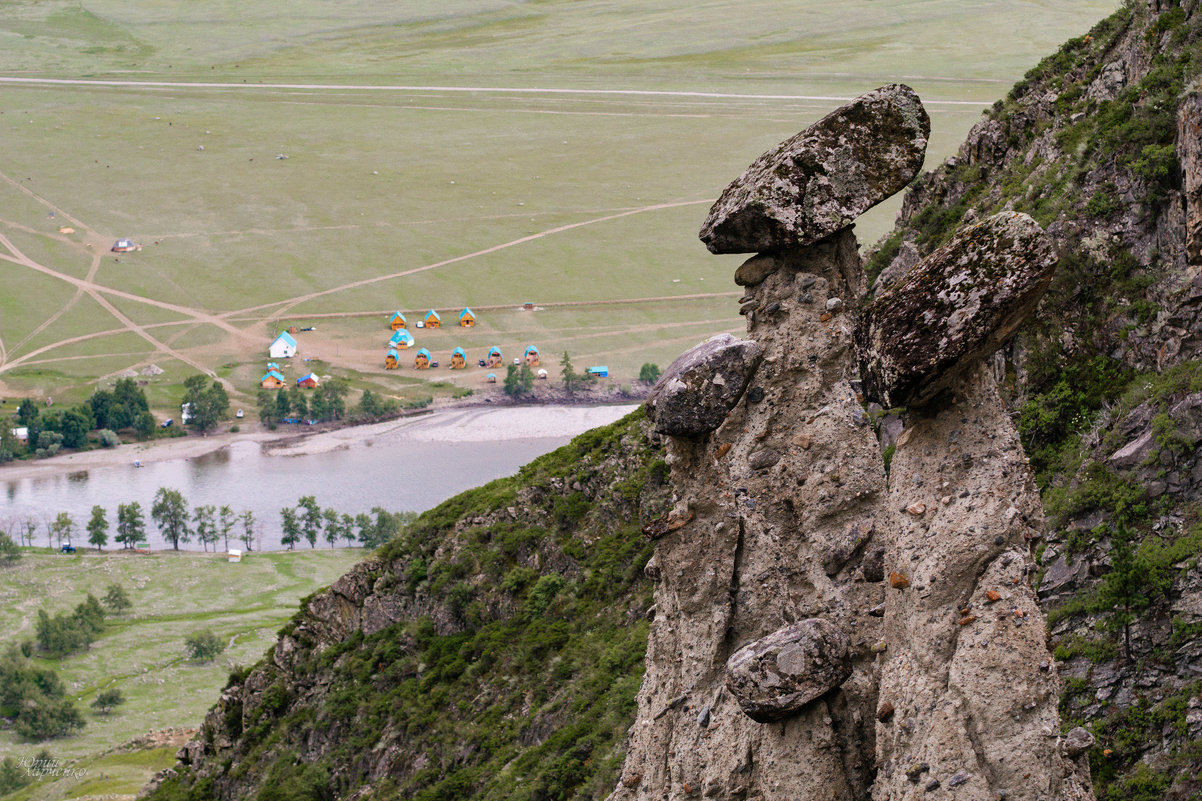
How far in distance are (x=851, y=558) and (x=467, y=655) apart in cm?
2567

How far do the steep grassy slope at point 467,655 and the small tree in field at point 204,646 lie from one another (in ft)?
217

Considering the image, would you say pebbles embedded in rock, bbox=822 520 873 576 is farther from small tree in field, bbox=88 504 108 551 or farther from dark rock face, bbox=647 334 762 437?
small tree in field, bbox=88 504 108 551

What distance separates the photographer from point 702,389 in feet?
42.5

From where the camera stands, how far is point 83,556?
128750 millimetres

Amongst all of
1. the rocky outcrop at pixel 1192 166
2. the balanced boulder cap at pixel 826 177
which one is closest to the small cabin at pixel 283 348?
the rocky outcrop at pixel 1192 166

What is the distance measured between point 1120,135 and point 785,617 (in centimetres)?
2250

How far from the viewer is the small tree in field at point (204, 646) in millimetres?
106062

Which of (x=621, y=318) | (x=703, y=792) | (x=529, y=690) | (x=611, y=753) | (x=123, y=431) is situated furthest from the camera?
(x=621, y=318)

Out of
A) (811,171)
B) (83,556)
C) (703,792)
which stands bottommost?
(83,556)

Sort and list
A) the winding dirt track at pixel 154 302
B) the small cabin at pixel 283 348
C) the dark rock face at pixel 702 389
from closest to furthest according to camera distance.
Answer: the dark rock face at pixel 702 389, the small cabin at pixel 283 348, the winding dirt track at pixel 154 302

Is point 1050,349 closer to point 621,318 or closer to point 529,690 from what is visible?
point 529,690

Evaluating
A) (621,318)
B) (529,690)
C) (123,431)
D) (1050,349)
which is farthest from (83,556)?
(1050,349)

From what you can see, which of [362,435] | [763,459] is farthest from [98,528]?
[763,459]

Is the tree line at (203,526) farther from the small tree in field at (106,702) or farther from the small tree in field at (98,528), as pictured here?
the small tree in field at (106,702)
